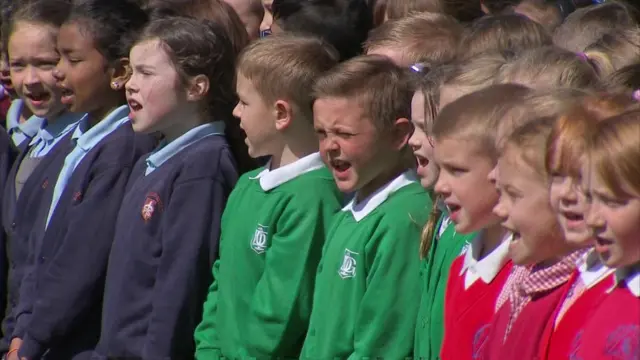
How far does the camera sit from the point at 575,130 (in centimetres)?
342

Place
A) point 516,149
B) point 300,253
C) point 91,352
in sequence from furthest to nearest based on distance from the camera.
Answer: point 91,352
point 300,253
point 516,149

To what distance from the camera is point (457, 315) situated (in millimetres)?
4031

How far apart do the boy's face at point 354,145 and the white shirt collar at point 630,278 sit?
1.56 metres

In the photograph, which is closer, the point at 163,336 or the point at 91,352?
the point at 163,336

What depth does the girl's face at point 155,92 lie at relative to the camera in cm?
575

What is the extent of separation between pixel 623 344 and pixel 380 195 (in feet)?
5.41

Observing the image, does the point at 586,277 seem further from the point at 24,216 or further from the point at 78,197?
the point at 24,216

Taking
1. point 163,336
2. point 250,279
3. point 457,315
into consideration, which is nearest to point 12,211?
point 163,336

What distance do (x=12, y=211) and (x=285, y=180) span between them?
2.42 metres

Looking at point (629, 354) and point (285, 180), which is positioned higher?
point (629, 354)

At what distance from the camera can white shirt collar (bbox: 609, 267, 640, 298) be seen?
319 centimetres

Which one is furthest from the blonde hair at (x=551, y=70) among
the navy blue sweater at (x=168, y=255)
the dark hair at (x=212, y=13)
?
the dark hair at (x=212, y=13)

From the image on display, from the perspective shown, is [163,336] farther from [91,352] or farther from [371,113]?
[371,113]

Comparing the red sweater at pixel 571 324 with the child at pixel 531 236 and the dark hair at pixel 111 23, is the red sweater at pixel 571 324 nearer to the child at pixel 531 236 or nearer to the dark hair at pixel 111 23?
the child at pixel 531 236
